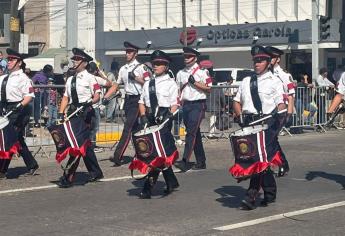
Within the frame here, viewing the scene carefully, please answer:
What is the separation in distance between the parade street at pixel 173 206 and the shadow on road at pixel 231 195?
1 cm

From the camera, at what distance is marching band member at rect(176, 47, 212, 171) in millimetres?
12039

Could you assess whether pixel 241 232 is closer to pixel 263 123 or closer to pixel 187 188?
pixel 263 123

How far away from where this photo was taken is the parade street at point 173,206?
25.2 ft

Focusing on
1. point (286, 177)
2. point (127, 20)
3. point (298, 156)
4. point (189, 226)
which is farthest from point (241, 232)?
point (127, 20)

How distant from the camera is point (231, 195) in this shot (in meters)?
9.70

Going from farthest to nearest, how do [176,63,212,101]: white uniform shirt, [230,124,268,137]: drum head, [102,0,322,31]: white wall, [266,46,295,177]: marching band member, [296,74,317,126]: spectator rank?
[102,0,322,31]: white wall
[296,74,317,126]: spectator
[176,63,212,101]: white uniform shirt
[266,46,295,177]: marching band member
[230,124,268,137]: drum head

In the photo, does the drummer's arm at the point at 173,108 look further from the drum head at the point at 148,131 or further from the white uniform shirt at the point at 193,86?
the white uniform shirt at the point at 193,86

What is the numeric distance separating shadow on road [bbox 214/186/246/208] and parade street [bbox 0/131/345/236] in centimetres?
1

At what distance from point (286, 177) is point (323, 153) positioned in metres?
3.52

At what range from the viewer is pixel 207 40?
148 feet

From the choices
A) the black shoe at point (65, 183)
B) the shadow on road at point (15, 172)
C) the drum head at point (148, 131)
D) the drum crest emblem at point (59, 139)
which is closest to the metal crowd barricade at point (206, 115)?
the shadow on road at point (15, 172)

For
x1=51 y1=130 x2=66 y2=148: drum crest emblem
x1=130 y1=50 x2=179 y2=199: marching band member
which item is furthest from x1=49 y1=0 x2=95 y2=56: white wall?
x1=130 y1=50 x2=179 y2=199: marching band member

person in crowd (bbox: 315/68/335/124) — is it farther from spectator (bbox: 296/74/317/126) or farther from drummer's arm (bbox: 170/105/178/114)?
drummer's arm (bbox: 170/105/178/114)

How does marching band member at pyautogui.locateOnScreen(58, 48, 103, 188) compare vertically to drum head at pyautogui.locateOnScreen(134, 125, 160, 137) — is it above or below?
above
